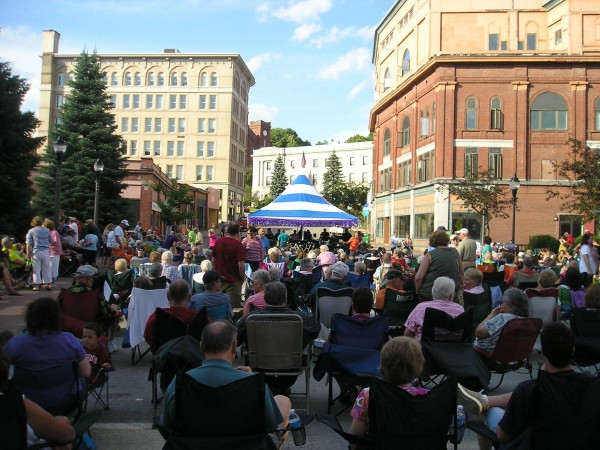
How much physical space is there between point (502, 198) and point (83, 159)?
84.3 feet

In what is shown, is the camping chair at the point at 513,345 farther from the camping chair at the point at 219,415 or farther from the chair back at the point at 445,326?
the camping chair at the point at 219,415

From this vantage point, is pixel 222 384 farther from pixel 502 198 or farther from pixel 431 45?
pixel 431 45

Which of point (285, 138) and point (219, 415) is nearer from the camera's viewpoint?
point (219, 415)

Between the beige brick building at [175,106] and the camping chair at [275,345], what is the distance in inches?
2785

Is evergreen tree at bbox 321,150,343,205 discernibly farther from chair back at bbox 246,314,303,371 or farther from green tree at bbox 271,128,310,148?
chair back at bbox 246,314,303,371

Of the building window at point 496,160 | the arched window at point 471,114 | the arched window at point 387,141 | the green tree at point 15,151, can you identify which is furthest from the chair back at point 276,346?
the arched window at point 387,141

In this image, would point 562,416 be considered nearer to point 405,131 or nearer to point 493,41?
point 493,41

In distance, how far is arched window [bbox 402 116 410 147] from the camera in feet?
150

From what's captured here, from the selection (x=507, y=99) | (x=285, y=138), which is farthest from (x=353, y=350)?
(x=285, y=138)

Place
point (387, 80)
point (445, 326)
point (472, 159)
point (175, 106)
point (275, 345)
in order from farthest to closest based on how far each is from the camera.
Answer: point (175, 106), point (387, 80), point (472, 159), point (445, 326), point (275, 345)

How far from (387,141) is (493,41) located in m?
13.1

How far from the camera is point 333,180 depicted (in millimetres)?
88875

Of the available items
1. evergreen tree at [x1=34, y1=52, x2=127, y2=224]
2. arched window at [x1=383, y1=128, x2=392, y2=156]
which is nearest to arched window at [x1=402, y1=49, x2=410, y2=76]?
arched window at [x1=383, y1=128, x2=392, y2=156]

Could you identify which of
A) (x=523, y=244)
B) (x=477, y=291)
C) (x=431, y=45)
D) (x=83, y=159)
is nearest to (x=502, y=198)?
(x=523, y=244)
